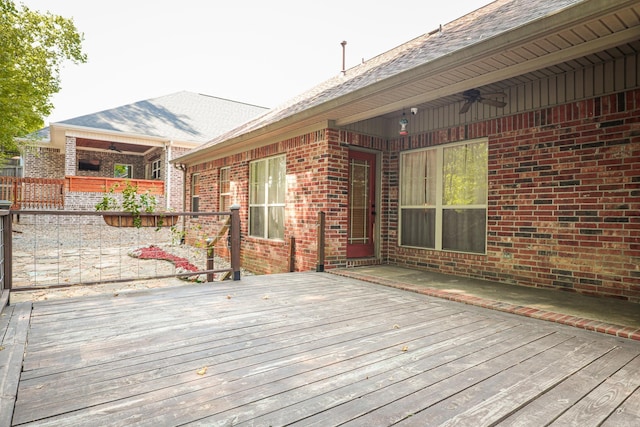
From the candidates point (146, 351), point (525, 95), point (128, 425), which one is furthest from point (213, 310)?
point (525, 95)

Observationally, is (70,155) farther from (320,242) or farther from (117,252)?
(320,242)

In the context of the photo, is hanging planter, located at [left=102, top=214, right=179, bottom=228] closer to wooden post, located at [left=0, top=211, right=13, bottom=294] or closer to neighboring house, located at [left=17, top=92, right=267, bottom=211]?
wooden post, located at [left=0, top=211, right=13, bottom=294]

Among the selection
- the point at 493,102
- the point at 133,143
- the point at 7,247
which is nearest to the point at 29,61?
the point at 133,143

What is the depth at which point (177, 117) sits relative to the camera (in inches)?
656

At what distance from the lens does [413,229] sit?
20.1 ft

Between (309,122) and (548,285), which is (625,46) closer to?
(548,285)

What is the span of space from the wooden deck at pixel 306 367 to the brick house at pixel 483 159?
171 centimetres

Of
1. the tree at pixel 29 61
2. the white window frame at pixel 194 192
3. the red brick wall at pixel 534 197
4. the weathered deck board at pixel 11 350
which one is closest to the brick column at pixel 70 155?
the tree at pixel 29 61

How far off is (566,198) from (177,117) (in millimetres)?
16165

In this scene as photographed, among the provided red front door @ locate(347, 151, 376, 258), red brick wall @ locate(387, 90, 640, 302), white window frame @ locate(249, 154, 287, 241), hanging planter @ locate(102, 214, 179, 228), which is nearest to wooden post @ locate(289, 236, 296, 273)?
white window frame @ locate(249, 154, 287, 241)

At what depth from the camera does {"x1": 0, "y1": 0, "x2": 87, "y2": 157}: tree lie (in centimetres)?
876

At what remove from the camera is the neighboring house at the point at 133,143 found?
45.6 feet

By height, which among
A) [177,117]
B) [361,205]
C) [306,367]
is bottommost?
[306,367]

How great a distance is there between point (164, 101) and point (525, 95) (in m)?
17.1
